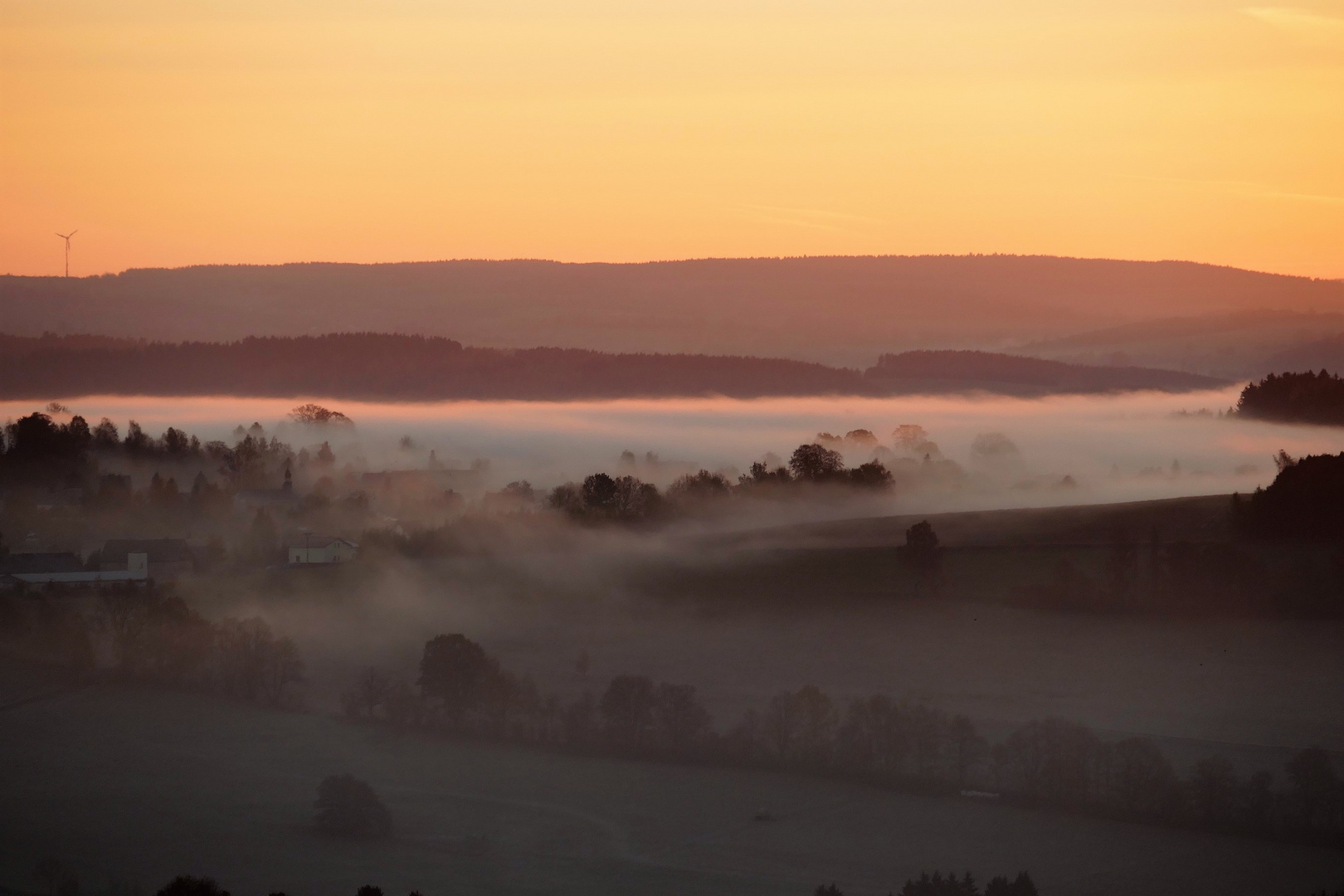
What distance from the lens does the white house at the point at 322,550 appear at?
97.9m

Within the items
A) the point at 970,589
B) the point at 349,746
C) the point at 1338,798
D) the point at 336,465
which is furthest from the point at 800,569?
the point at 336,465

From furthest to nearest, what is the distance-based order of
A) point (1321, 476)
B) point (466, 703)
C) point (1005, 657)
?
point (1321, 476), point (1005, 657), point (466, 703)

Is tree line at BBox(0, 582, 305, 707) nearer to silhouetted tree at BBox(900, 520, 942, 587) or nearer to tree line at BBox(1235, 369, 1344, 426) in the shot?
silhouetted tree at BBox(900, 520, 942, 587)

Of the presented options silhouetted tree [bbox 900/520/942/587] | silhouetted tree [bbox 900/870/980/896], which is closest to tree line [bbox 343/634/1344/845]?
silhouetted tree [bbox 900/870/980/896]

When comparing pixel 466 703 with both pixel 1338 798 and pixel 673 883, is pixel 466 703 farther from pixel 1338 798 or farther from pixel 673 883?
pixel 1338 798

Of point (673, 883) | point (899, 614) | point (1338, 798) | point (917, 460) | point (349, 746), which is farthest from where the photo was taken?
point (917, 460)

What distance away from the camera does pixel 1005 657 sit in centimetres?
6912

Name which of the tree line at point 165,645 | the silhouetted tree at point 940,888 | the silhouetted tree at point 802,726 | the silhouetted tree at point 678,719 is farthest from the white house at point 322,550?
the silhouetted tree at point 940,888

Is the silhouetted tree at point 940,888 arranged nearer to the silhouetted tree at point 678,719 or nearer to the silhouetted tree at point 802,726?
the silhouetted tree at point 802,726

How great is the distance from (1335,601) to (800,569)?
25.2 metres

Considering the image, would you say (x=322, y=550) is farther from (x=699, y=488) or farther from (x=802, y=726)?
(x=802, y=726)

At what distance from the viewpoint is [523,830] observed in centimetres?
5088

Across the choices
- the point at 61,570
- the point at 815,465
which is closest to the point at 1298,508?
the point at 815,465

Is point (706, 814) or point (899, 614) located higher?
point (899, 614)
